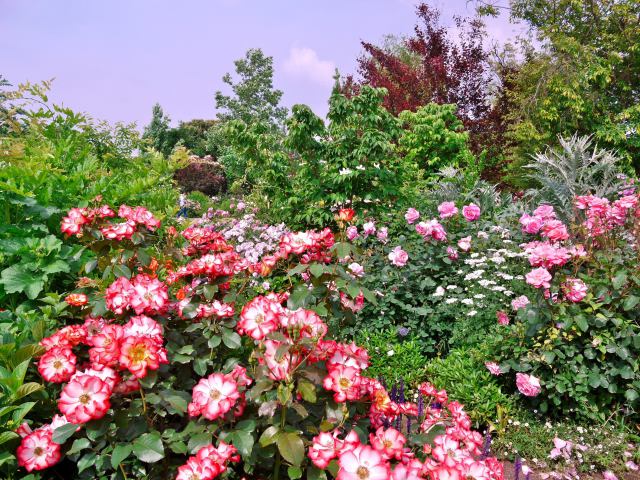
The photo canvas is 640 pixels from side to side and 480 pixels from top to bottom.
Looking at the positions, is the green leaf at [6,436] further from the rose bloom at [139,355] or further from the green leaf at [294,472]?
the green leaf at [294,472]

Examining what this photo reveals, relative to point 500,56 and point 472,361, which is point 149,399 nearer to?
point 472,361

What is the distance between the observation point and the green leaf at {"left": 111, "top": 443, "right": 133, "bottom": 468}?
1.34 metres

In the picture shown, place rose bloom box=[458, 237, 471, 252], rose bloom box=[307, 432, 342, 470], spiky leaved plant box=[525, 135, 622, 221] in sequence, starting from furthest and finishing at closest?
spiky leaved plant box=[525, 135, 622, 221], rose bloom box=[458, 237, 471, 252], rose bloom box=[307, 432, 342, 470]

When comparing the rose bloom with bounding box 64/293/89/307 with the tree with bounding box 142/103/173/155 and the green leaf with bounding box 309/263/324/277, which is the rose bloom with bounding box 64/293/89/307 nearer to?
the green leaf with bounding box 309/263/324/277

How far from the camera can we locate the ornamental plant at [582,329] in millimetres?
2701

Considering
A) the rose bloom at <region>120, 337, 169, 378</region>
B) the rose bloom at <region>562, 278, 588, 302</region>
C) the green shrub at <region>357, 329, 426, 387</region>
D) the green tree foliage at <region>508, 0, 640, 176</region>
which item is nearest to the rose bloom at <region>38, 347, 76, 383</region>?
the rose bloom at <region>120, 337, 169, 378</region>

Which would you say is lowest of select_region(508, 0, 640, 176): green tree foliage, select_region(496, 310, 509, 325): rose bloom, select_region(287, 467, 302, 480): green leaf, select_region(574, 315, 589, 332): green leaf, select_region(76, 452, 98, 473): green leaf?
select_region(76, 452, 98, 473): green leaf

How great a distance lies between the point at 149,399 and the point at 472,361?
7.44 ft

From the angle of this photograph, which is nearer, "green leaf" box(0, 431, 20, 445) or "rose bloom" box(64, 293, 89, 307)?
"green leaf" box(0, 431, 20, 445)

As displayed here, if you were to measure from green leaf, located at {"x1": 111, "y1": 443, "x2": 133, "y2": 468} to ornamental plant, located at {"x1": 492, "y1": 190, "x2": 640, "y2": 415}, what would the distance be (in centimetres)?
214

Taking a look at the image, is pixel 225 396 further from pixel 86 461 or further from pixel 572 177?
pixel 572 177

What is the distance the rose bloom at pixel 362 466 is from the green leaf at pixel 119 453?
620 mm

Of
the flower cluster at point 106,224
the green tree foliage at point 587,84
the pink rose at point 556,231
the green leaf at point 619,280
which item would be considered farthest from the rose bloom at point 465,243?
the green tree foliage at point 587,84

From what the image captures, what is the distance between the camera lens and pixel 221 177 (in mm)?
21844
